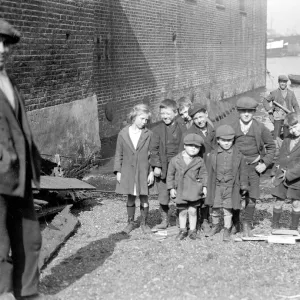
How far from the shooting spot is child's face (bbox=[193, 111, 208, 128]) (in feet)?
19.2

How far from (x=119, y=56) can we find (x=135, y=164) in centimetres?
864

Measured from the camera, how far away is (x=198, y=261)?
482cm

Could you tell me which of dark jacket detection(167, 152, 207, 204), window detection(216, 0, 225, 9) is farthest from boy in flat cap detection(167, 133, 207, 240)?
window detection(216, 0, 225, 9)

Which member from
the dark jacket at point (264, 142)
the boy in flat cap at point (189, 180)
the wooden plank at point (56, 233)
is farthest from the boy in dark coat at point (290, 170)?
the wooden plank at point (56, 233)

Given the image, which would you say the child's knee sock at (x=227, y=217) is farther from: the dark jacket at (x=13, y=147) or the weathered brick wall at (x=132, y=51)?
the weathered brick wall at (x=132, y=51)

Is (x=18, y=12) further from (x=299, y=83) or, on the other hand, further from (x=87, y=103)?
(x=299, y=83)

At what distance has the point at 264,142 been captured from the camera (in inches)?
230

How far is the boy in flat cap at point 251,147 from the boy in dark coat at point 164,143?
65cm

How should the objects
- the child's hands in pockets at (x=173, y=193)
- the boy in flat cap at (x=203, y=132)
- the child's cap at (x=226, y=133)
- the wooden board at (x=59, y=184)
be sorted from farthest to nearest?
1. the wooden board at (x=59, y=184)
2. the boy in flat cap at (x=203, y=132)
3. the child's hands in pockets at (x=173, y=193)
4. the child's cap at (x=226, y=133)

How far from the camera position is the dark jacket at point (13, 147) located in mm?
3430

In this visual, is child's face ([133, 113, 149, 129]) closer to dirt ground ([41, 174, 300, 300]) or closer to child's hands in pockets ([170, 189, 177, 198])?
child's hands in pockets ([170, 189, 177, 198])

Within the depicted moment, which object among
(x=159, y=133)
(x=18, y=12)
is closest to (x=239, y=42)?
(x=18, y=12)

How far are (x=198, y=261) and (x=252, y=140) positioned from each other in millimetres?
1534

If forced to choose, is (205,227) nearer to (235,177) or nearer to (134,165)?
(235,177)
